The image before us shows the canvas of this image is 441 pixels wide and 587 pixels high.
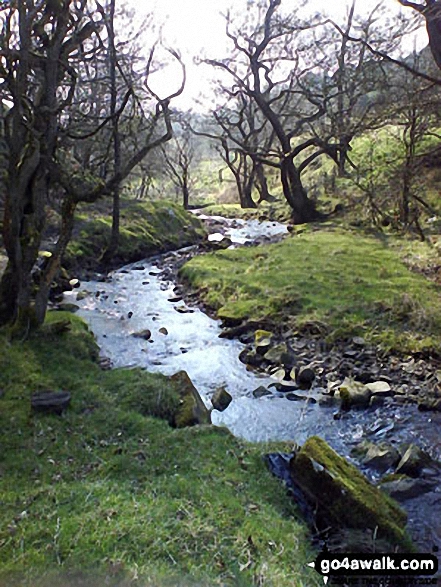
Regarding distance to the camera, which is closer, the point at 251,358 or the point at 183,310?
the point at 251,358

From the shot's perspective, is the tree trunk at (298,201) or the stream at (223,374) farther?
the tree trunk at (298,201)

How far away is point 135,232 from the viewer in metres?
21.5

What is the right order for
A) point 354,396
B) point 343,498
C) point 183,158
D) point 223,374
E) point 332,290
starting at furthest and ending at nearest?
point 183,158 → point 332,290 → point 223,374 → point 354,396 → point 343,498

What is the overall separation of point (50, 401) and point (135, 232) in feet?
52.4

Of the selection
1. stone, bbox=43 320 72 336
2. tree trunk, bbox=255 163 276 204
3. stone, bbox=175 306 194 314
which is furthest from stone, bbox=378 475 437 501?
tree trunk, bbox=255 163 276 204

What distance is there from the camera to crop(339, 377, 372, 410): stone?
7.80 meters

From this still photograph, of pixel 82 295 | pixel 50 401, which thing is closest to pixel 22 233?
pixel 50 401

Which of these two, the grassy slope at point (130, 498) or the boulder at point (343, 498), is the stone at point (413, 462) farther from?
the grassy slope at point (130, 498)

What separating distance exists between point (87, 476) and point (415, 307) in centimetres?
809

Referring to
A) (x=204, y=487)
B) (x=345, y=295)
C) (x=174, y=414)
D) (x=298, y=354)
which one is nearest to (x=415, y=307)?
(x=345, y=295)

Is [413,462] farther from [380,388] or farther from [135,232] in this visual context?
[135,232]

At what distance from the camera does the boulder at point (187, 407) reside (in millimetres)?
6352

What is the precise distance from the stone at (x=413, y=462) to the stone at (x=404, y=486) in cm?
17

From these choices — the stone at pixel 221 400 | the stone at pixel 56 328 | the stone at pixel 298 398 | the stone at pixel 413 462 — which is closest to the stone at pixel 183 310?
the stone at pixel 56 328
